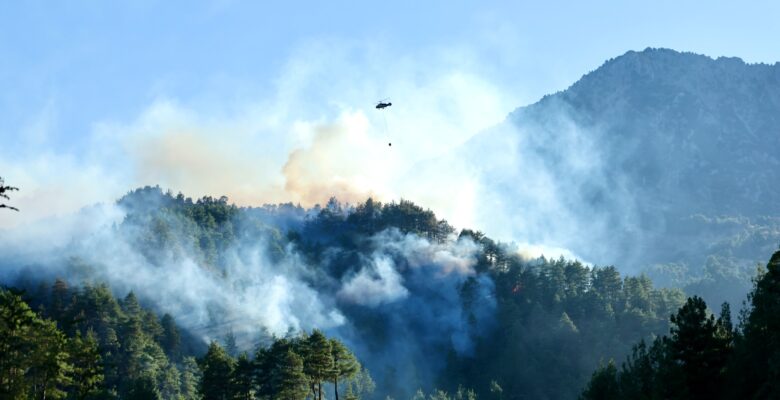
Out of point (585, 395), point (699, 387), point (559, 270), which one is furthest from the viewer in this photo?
point (559, 270)

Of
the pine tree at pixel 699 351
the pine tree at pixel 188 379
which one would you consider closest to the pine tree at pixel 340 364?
the pine tree at pixel 699 351

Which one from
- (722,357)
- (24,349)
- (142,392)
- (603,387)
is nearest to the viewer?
(722,357)

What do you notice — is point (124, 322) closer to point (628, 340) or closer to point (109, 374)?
point (109, 374)

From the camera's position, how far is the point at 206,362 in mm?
87062

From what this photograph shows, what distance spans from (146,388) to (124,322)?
62206mm

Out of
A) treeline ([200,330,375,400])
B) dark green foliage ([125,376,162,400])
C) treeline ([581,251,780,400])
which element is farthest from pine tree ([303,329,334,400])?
treeline ([581,251,780,400])

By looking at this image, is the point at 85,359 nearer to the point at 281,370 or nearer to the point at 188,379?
the point at 281,370

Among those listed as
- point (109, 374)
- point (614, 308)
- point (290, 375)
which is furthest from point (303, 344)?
point (614, 308)

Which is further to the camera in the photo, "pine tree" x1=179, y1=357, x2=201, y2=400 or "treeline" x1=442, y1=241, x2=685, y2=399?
"treeline" x1=442, y1=241, x2=685, y2=399

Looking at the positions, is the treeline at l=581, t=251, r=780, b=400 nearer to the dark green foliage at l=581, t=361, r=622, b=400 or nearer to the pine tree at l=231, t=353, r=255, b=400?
the dark green foliage at l=581, t=361, r=622, b=400

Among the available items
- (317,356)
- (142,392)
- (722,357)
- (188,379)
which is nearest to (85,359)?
(142,392)

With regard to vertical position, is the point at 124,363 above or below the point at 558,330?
below

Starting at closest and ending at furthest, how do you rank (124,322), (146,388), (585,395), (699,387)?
(699,387) < (585,395) < (146,388) < (124,322)

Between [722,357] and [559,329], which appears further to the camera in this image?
[559,329]
